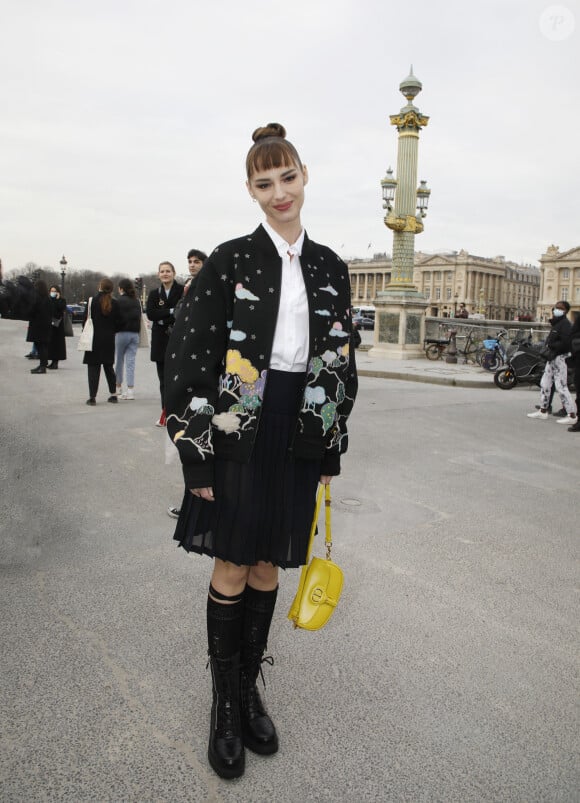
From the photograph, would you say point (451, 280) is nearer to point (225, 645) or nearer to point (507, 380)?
point (507, 380)

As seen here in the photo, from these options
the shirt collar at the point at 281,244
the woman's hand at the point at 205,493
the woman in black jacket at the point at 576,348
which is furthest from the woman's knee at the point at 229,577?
the woman in black jacket at the point at 576,348

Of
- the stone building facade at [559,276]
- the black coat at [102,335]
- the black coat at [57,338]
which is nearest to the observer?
the black coat at [102,335]

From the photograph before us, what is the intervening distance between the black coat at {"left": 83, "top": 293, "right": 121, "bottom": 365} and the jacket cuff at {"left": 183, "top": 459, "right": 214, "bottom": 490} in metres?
7.86

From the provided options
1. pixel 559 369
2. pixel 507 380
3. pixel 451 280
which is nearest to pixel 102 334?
pixel 559 369

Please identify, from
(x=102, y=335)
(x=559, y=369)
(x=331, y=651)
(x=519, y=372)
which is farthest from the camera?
(x=519, y=372)

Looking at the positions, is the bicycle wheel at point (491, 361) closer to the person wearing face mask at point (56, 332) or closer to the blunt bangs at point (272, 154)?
the person wearing face mask at point (56, 332)

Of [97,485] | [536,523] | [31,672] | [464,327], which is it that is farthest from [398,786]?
[464,327]

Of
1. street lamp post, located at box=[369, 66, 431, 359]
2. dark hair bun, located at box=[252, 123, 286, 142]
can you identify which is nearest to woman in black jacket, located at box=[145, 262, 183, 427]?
dark hair bun, located at box=[252, 123, 286, 142]

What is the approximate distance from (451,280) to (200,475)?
147 metres

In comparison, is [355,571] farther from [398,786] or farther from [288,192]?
[288,192]

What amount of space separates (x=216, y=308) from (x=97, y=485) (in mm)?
3667

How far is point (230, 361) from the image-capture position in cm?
216

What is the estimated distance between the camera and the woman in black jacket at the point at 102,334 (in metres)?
9.58

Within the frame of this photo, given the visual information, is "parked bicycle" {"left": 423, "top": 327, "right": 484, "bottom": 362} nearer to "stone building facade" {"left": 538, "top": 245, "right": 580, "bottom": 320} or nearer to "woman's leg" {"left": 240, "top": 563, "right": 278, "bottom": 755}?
"woman's leg" {"left": 240, "top": 563, "right": 278, "bottom": 755}
